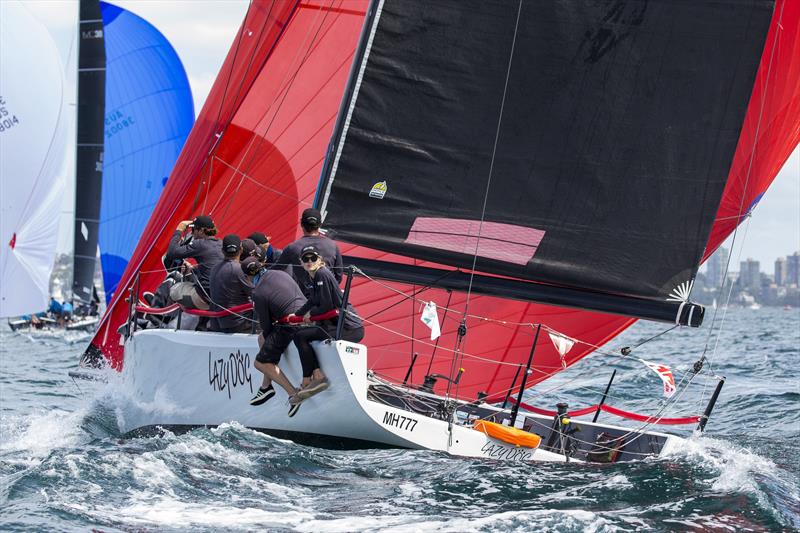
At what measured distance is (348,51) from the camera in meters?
10.1

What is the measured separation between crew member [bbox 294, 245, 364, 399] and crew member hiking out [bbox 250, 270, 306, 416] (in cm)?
10

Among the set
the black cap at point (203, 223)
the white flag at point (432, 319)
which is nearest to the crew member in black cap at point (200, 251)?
the black cap at point (203, 223)

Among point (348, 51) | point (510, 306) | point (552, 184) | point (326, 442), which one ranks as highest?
point (348, 51)

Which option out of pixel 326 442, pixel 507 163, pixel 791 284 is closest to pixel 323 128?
pixel 507 163

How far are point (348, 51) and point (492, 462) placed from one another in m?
4.90

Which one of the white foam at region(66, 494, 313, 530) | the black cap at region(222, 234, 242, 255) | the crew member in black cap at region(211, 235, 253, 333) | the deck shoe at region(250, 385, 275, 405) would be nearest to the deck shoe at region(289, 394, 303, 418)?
the deck shoe at region(250, 385, 275, 405)

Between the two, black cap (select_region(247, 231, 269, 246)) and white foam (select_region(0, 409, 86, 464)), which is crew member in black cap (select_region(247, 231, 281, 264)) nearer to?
black cap (select_region(247, 231, 269, 246))

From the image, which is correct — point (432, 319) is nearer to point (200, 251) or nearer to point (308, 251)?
point (308, 251)

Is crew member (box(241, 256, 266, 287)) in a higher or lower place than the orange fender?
higher

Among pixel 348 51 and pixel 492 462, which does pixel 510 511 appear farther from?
pixel 348 51

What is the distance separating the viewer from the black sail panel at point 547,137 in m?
6.85

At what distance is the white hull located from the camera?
21.0 ft

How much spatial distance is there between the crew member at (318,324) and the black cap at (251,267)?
0.79 meters

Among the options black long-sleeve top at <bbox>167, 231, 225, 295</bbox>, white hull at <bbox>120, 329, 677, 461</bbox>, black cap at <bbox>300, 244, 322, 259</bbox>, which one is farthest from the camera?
black long-sleeve top at <bbox>167, 231, 225, 295</bbox>
